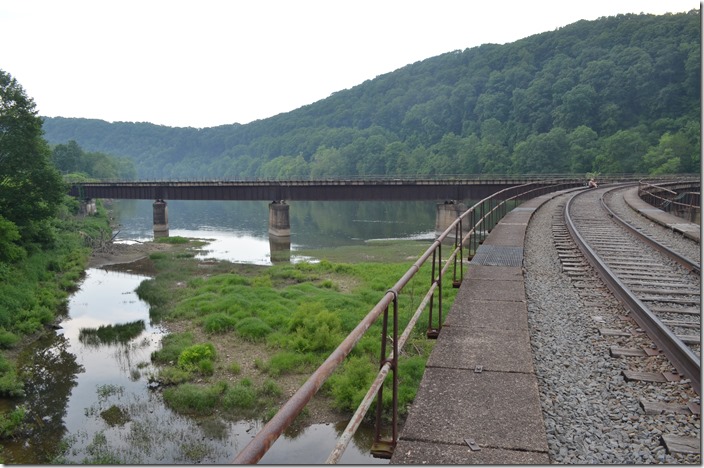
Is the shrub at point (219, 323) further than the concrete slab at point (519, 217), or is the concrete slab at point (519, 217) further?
the concrete slab at point (519, 217)

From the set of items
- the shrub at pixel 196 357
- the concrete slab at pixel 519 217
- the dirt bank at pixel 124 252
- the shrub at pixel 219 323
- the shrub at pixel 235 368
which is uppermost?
the concrete slab at pixel 519 217

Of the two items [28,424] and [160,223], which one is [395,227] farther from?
[28,424]

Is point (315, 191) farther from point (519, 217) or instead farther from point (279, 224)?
point (519, 217)

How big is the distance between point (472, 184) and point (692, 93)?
77632 millimetres

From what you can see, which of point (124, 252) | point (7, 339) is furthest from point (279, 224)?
point (7, 339)

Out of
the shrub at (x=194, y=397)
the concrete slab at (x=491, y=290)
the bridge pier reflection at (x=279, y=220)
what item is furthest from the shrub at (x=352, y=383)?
the bridge pier reflection at (x=279, y=220)

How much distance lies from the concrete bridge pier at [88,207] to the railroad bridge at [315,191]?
375 millimetres

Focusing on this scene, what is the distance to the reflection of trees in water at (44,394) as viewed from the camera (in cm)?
1120

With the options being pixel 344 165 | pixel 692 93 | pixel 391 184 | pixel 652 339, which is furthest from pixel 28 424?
pixel 344 165

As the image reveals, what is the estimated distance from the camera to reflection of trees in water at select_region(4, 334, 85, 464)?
441 inches

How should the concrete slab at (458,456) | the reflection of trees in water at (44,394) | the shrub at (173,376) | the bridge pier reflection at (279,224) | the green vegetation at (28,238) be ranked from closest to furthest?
1. the concrete slab at (458,456)
2. the reflection of trees in water at (44,394)
3. the shrub at (173,376)
4. the green vegetation at (28,238)
5. the bridge pier reflection at (279,224)

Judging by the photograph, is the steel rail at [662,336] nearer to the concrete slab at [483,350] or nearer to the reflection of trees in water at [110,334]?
the concrete slab at [483,350]

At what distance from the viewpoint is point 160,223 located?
58.3 metres

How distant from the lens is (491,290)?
8.52 m
